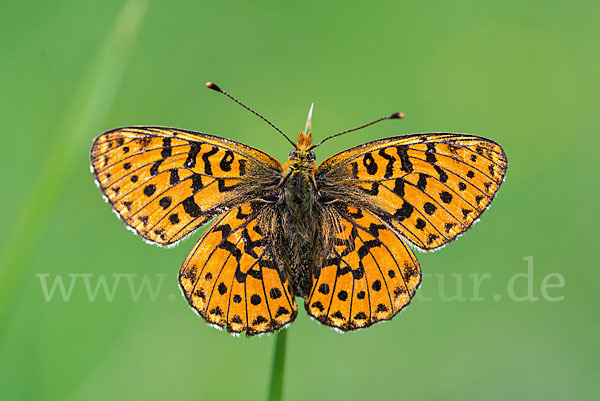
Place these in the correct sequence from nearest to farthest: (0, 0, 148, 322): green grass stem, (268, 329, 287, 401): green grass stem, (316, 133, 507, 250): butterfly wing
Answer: (268, 329, 287, 401): green grass stem < (0, 0, 148, 322): green grass stem < (316, 133, 507, 250): butterfly wing

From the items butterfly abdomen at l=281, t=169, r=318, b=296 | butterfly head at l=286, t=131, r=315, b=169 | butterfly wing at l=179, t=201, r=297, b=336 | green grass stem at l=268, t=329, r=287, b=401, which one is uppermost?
butterfly head at l=286, t=131, r=315, b=169

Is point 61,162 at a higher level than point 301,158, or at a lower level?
lower

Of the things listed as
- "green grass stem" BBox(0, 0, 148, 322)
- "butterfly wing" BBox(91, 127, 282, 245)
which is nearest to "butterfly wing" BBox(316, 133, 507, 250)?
"butterfly wing" BBox(91, 127, 282, 245)

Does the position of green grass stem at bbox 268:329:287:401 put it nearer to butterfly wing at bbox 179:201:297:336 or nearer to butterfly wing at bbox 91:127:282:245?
butterfly wing at bbox 179:201:297:336

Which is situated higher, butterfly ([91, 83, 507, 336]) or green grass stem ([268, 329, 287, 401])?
butterfly ([91, 83, 507, 336])

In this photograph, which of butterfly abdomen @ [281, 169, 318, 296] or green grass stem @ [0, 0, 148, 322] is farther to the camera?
butterfly abdomen @ [281, 169, 318, 296]

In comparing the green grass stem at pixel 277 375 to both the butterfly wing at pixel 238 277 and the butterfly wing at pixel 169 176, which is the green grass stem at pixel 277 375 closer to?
the butterfly wing at pixel 238 277

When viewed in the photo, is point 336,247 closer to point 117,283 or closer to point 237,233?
point 237,233

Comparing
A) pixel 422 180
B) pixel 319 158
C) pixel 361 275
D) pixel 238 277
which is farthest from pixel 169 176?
pixel 319 158

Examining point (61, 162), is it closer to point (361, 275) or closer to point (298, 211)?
point (298, 211)
